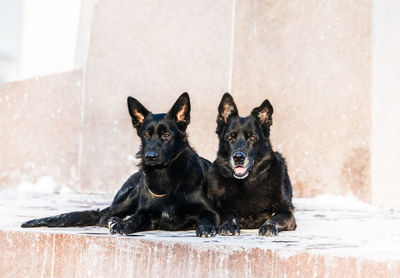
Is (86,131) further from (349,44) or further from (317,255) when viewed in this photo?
(317,255)

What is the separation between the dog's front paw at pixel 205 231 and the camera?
10.9 feet

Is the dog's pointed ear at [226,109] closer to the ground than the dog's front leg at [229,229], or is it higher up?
higher up

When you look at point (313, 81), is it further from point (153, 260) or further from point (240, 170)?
point (153, 260)

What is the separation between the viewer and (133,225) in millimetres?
3500

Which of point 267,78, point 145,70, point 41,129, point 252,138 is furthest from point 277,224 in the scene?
point 41,129

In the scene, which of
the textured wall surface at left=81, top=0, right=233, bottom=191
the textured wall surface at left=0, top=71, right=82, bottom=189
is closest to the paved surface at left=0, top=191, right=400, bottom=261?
the textured wall surface at left=81, top=0, right=233, bottom=191

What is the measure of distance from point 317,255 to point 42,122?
25.5 ft

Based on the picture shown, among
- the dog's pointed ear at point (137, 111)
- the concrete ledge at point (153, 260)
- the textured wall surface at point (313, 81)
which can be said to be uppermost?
the textured wall surface at point (313, 81)

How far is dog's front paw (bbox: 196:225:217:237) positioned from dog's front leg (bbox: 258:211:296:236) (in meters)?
0.36

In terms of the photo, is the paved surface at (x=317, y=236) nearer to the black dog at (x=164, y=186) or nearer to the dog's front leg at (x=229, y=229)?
the dog's front leg at (x=229, y=229)

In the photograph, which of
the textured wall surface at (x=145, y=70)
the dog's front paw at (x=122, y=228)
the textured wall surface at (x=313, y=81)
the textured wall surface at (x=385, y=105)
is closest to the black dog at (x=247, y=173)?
the dog's front paw at (x=122, y=228)

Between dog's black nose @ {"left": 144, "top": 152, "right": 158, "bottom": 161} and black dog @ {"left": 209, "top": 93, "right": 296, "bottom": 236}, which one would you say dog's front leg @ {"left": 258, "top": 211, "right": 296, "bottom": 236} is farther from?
dog's black nose @ {"left": 144, "top": 152, "right": 158, "bottom": 161}

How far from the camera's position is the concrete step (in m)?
2.66

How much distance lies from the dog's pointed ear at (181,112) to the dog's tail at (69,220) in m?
1.07
